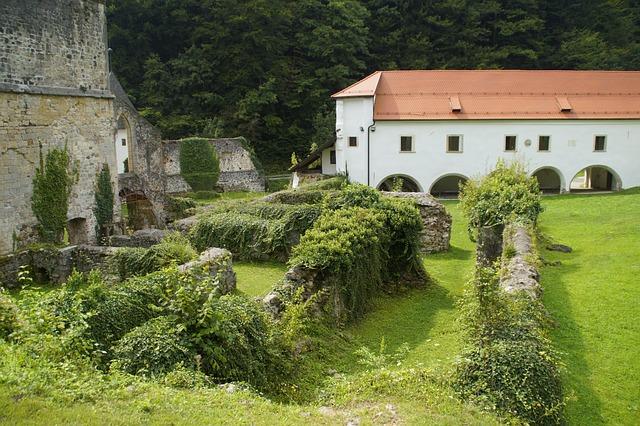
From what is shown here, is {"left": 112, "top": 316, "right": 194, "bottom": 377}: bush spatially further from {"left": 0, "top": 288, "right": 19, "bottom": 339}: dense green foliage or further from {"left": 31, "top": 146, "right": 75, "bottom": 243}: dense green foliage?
{"left": 31, "top": 146, "right": 75, "bottom": 243}: dense green foliage

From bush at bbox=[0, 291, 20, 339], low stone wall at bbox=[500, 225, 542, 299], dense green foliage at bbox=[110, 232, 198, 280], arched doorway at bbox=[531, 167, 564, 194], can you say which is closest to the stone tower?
dense green foliage at bbox=[110, 232, 198, 280]

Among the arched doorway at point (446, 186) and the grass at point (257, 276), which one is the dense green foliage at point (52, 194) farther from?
the arched doorway at point (446, 186)

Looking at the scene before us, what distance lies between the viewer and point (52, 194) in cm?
1575

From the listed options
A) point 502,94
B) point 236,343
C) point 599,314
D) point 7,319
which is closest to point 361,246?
point 599,314

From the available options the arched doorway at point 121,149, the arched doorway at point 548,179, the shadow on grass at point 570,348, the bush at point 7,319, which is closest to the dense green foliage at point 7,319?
the bush at point 7,319

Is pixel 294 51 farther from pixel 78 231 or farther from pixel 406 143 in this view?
pixel 78 231

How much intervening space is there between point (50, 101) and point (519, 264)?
493 inches

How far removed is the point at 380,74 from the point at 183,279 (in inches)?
1049

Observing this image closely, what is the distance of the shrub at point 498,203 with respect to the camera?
51.2 feet

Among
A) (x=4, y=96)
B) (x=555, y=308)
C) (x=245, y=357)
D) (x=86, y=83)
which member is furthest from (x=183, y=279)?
(x=86, y=83)

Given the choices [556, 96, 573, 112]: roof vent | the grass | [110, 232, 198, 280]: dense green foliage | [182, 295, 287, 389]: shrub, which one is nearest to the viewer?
[182, 295, 287, 389]: shrub

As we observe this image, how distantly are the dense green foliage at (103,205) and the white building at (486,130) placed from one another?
51.0 ft

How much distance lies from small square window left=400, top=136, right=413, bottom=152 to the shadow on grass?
1725cm

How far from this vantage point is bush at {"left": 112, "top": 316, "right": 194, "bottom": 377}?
645cm
